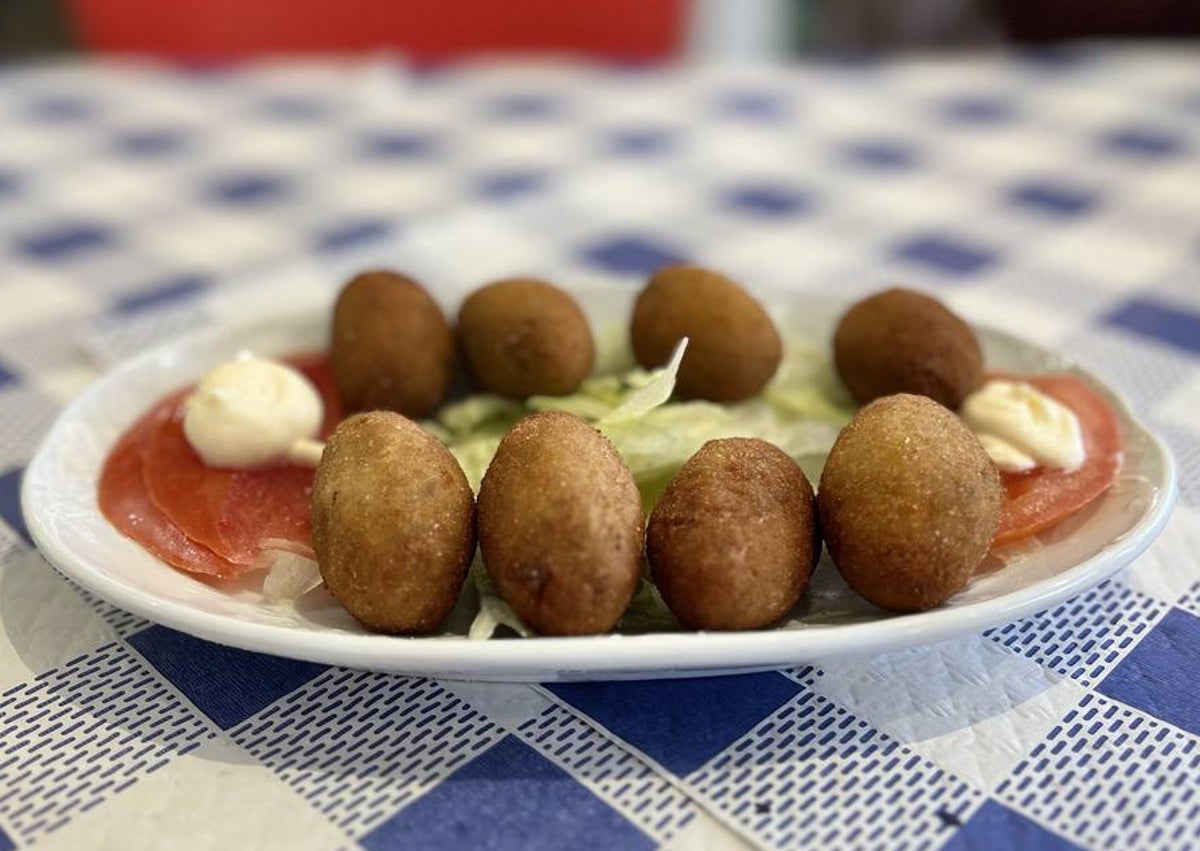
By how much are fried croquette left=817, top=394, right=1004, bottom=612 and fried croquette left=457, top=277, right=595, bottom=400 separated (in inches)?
10.8

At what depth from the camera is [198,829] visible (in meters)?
0.65

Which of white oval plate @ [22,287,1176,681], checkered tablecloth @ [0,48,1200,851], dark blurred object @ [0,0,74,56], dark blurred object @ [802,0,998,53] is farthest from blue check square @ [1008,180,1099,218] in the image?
dark blurred object @ [0,0,74,56]

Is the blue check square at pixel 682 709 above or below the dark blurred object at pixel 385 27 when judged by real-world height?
below

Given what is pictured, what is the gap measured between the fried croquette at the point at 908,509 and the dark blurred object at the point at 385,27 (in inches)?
67.2

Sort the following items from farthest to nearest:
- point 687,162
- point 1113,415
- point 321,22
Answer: point 321,22 < point 687,162 < point 1113,415

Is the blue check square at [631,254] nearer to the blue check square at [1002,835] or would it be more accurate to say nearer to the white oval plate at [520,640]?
the white oval plate at [520,640]

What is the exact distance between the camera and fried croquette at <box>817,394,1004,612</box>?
0.71 metres

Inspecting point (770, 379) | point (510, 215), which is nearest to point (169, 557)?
point (770, 379)

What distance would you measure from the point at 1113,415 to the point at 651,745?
1.57ft

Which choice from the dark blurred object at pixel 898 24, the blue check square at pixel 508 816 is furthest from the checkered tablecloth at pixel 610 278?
the dark blurred object at pixel 898 24

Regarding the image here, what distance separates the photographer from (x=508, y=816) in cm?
66

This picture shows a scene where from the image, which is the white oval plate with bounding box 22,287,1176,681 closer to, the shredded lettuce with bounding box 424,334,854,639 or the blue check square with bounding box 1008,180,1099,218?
the shredded lettuce with bounding box 424,334,854,639

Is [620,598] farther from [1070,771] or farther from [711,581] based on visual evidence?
[1070,771]

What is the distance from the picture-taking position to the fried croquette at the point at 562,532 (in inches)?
26.5
